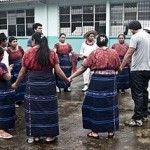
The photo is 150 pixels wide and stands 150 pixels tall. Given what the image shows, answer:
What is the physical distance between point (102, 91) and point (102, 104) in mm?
194

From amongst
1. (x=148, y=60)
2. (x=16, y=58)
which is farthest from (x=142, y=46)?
(x=16, y=58)

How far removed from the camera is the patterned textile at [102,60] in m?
4.58

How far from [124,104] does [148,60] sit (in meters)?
1.96

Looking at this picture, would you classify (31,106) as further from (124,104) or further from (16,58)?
(124,104)

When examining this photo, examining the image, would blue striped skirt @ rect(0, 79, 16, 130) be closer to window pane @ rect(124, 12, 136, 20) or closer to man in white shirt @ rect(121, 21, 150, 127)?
man in white shirt @ rect(121, 21, 150, 127)

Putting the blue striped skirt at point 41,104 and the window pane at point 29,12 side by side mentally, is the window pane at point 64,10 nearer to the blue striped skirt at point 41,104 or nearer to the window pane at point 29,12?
the window pane at point 29,12

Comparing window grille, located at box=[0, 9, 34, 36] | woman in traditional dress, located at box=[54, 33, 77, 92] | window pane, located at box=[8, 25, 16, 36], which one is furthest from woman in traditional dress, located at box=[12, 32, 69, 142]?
window pane, located at box=[8, 25, 16, 36]

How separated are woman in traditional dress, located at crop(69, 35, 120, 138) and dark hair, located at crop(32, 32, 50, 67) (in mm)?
596

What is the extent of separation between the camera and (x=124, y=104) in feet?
23.3

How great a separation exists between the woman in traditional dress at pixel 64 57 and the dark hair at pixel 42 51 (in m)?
3.80

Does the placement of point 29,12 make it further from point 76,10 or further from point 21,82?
point 21,82

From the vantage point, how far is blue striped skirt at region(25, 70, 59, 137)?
14.7 feet

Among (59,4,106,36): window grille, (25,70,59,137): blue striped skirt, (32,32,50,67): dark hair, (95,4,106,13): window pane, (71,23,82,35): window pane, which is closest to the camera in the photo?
(32,32,50,67): dark hair

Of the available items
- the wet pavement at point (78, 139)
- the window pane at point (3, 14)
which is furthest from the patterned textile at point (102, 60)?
the window pane at point (3, 14)
